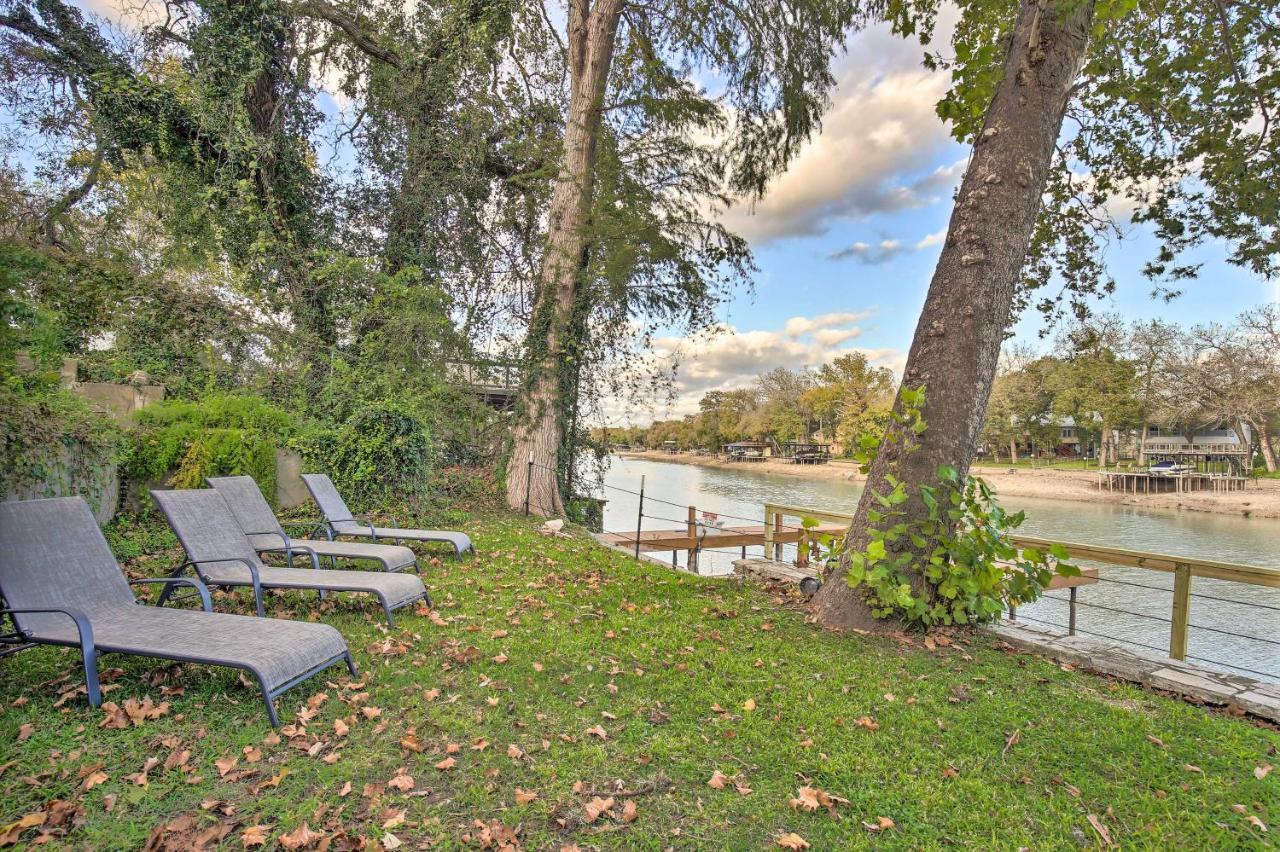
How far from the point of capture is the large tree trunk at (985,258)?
4.26m

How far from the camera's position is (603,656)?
3713 millimetres

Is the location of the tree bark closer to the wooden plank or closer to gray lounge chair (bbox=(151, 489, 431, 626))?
the wooden plank

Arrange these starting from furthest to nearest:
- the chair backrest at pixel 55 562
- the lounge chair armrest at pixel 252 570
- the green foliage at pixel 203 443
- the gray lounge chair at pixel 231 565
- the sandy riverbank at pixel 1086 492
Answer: the sandy riverbank at pixel 1086 492
the green foliage at pixel 203 443
the gray lounge chair at pixel 231 565
the lounge chair armrest at pixel 252 570
the chair backrest at pixel 55 562

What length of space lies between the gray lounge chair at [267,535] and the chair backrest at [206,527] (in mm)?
393

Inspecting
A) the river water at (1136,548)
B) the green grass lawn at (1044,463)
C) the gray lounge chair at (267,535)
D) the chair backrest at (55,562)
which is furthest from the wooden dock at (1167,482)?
the chair backrest at (55,562)

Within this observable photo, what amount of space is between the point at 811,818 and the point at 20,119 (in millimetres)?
14741

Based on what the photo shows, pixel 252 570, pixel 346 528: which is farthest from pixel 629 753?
pixel 346 528

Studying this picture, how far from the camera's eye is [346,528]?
614 cm

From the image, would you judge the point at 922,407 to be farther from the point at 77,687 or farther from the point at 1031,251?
the point at 77,687

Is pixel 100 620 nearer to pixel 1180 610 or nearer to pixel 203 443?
pixel 203 443

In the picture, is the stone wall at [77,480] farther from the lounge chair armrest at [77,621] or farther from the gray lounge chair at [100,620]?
the lounge chair armrest at [77,621]

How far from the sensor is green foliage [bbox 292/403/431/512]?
7.88 metres

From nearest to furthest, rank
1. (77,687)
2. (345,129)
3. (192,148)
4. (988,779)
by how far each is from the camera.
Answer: (988,779)
(77,687)
(192,148)
(345,129)

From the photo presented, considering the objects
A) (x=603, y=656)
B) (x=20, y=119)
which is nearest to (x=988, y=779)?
(x=603, y=656)
